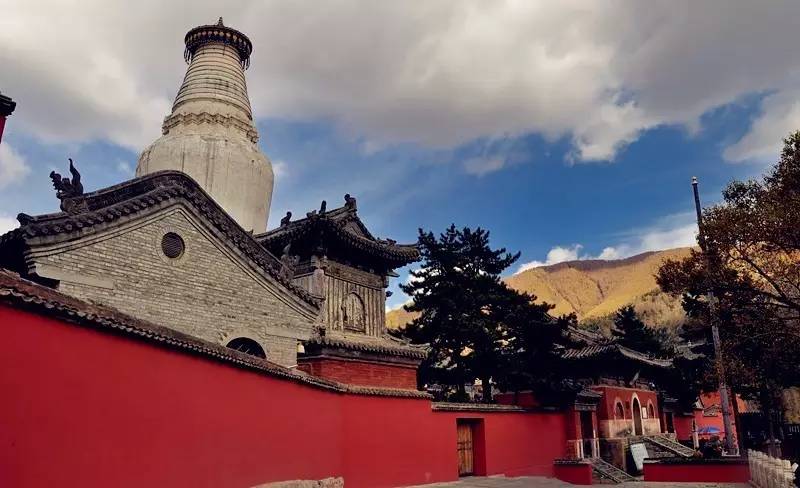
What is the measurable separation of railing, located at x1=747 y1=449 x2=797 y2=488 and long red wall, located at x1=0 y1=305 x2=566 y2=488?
860 cm

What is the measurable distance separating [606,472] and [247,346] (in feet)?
49.6

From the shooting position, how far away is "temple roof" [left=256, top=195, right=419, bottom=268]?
1898cm

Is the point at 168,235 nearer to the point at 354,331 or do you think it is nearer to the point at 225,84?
the point at 354,331

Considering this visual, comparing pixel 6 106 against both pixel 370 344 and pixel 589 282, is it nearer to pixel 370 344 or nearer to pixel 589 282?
pixel 370 344

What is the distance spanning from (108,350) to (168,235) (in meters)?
6.99

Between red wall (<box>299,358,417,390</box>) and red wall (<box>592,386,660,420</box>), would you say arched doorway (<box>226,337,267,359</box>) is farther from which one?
red wall (<box>592,386,660,420</box>)

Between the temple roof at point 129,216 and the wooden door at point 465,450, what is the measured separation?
6.44 m

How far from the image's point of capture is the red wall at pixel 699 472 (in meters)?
19.0

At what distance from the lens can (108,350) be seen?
745cm

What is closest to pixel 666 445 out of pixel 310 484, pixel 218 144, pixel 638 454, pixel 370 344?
pixel 638 454

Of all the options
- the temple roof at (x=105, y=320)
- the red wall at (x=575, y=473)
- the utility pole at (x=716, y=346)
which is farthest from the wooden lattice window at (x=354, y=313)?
the utility pole at (x=716, y=346)

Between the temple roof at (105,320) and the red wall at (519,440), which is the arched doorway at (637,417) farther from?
the temple roof at (105,320)

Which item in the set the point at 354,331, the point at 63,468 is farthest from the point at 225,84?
the point at 63,468

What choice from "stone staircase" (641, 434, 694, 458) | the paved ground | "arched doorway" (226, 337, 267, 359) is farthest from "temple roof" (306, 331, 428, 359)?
"stone staircase" (641, 434, 694, 458)
